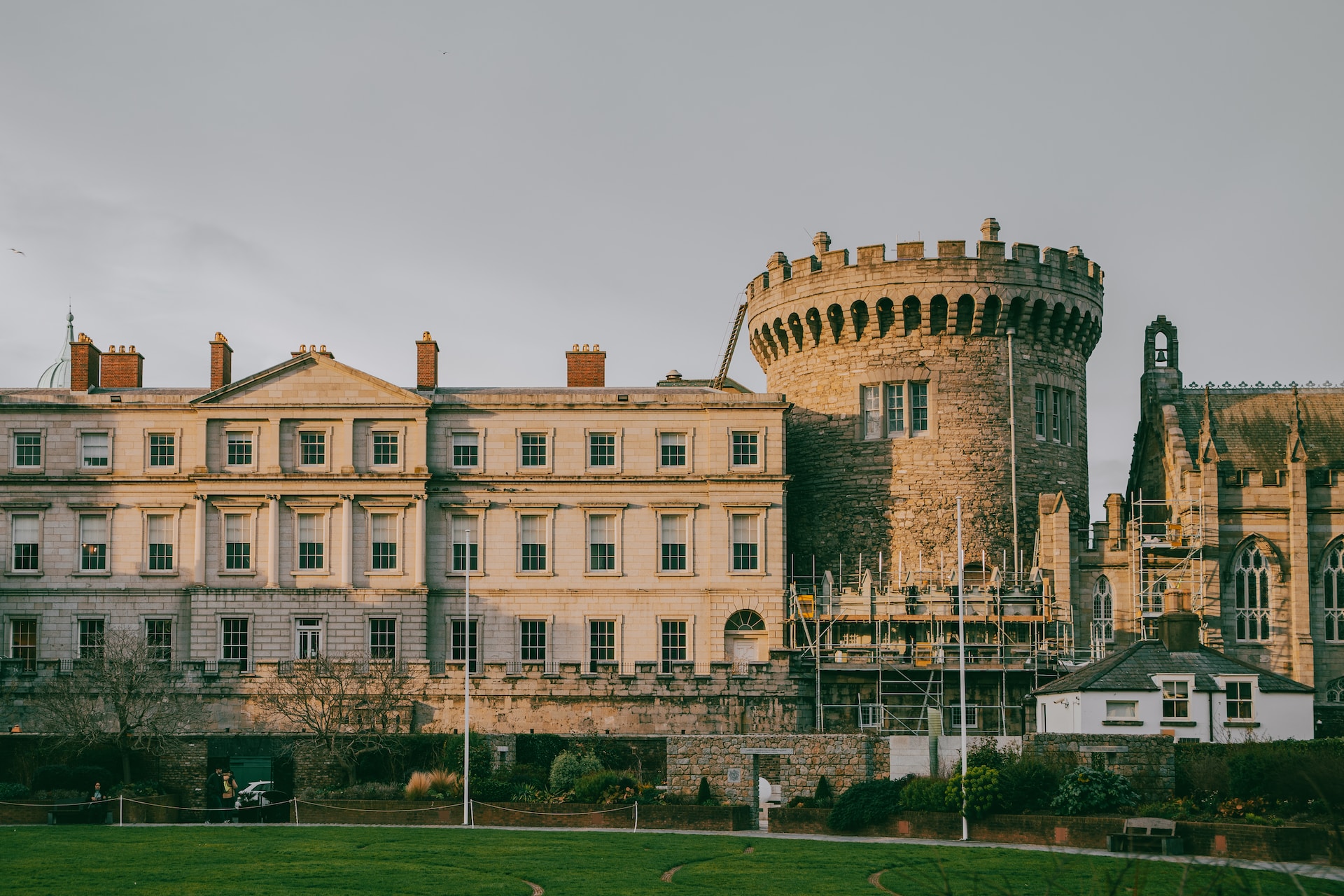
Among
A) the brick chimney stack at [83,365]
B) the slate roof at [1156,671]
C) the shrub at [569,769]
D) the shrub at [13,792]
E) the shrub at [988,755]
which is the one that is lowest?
the shrub at [13,792]

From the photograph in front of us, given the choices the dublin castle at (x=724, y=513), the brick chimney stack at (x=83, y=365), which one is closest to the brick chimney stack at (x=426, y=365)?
the dublin castle at (x=724, y=513)

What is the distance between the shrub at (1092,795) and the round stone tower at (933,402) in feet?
67.6

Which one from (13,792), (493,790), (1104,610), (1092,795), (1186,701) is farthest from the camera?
(1104,610)

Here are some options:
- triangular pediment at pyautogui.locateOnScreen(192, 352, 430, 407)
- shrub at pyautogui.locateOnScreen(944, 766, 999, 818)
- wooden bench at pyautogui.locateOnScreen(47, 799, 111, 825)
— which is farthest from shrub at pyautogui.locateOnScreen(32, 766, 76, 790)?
shrub at pyautogui.locateOnScreen(944, 766, 999, 818)

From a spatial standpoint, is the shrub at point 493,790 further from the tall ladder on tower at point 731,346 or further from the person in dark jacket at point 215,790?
the tall ladder on tower at point 731,346

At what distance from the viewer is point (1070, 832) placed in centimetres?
3081

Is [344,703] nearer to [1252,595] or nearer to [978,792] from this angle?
[978,792]

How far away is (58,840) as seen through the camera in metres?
30.2

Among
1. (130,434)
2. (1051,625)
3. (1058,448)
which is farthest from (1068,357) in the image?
(130,434)

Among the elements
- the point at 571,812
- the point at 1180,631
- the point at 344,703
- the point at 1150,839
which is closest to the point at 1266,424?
the point at 1180,631

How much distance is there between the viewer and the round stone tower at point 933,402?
5334cm

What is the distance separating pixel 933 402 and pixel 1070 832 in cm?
2477

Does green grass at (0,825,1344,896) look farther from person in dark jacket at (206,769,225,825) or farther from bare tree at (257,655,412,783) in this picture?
bare tree at (257,655,412,783)

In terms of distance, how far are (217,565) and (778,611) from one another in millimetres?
17970
